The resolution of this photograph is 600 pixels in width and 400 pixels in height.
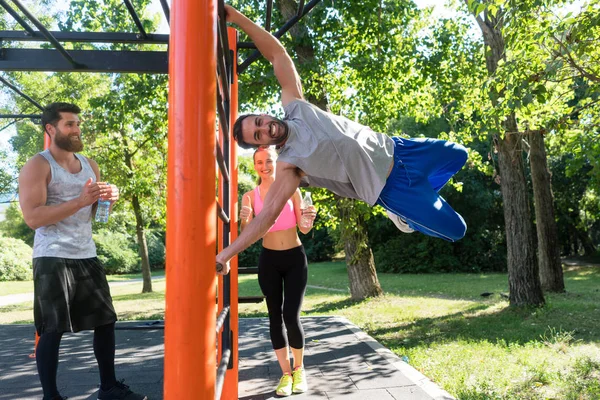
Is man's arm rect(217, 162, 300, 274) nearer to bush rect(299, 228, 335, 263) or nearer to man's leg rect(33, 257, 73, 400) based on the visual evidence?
man's leg rect(33, 257, 73, 400)

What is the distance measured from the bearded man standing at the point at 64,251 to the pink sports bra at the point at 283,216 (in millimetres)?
1006

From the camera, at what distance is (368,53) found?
28.5 ft

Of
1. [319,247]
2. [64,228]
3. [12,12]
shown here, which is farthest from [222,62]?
[319,247]

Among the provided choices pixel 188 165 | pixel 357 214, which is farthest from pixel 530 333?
pixel 188 165

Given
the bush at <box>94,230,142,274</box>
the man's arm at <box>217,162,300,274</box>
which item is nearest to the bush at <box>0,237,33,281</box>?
the bush at <box>94,230,142,274</box>

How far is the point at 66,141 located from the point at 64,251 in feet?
2.17

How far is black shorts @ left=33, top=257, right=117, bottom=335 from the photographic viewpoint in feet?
9.39

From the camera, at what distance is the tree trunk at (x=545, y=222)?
11.7 m

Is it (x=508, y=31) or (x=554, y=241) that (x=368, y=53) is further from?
(x=554, y=241)

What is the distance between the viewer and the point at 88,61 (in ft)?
10.5

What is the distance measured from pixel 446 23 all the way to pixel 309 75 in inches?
133

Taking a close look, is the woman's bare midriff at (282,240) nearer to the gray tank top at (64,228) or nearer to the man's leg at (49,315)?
the gray tank top at (64,228)

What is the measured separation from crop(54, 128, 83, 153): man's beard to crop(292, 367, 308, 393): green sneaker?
208 cm

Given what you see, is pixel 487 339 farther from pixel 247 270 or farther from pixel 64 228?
pixel 64 228
